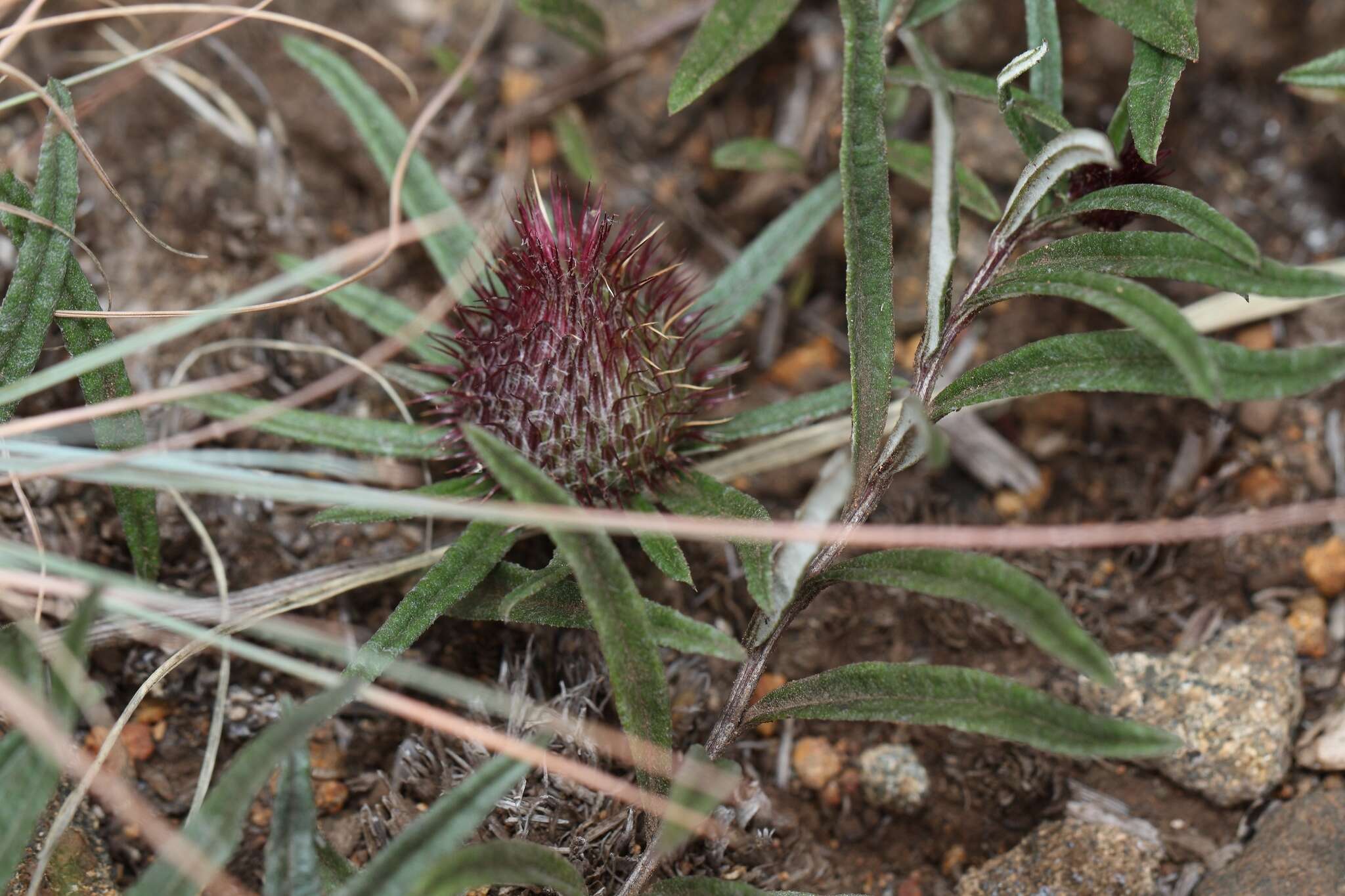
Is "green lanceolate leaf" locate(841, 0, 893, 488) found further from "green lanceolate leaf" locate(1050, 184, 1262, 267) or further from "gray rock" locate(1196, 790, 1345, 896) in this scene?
"gray rock" locate(1196, 790, 1345, 896)

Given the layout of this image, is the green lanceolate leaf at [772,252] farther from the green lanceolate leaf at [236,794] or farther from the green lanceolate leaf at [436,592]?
the green lanceolate leaf at [236,794]

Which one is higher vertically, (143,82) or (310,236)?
(143,82)

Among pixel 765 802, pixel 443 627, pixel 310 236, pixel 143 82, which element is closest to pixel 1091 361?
pixel 765 802

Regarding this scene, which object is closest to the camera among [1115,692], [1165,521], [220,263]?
[1115,692]

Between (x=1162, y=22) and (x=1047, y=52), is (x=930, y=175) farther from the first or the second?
(x=1162, y=22)

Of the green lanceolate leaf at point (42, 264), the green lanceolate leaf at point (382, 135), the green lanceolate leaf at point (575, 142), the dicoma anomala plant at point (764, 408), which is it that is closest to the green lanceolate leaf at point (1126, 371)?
the dicoma anomala plant at point (764, 408)

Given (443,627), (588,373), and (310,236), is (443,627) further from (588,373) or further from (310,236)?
(310,236)

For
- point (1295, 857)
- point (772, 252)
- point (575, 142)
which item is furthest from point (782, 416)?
point (1295, 857)
